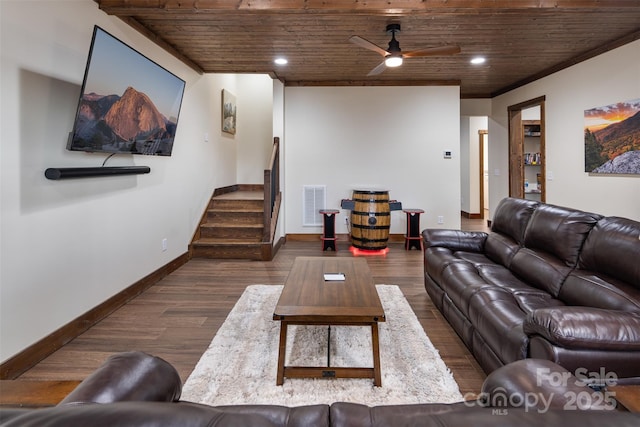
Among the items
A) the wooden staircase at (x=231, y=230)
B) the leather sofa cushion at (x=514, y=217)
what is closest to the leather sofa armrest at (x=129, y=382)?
the leather sofa cushion at (x=514, y=217)

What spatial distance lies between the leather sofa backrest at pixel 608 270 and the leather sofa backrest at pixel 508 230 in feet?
2.22

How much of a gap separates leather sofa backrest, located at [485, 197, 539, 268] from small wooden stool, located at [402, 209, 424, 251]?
2.12m

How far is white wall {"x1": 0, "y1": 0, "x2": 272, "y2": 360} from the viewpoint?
2125 millimetres

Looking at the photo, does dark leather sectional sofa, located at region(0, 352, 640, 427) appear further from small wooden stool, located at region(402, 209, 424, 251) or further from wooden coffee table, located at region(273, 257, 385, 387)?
small wooden stool, located at region(402, 209, 424, 251)

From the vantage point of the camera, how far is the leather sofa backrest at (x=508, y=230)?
2941 millimetres

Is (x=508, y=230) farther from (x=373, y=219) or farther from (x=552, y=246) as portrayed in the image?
(x=373, y=219)

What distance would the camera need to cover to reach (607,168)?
437 cm

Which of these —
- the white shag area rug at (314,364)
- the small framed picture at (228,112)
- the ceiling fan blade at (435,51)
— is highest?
the small framed picture at (228,112)

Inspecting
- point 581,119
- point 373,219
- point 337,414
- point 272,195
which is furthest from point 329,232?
point 337,414

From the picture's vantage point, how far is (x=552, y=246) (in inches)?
97.7

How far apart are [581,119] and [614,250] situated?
11.8ft

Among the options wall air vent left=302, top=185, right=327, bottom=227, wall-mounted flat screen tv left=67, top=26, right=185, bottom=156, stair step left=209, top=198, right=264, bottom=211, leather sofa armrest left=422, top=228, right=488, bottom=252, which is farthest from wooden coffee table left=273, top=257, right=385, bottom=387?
wall air vent left=302, top=185, right=327, bottom=227

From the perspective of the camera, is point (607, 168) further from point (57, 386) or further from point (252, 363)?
point (57, 386)

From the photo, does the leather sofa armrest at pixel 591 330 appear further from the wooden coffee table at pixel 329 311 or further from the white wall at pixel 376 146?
the white wall at pixel 376 146
